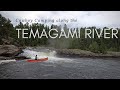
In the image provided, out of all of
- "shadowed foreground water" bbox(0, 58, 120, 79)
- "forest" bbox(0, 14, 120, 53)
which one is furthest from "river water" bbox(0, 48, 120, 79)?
"forest" bbox(0, 14, 120, 53)

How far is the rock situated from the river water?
25cm

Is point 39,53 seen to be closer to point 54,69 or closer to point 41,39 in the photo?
point 54,69

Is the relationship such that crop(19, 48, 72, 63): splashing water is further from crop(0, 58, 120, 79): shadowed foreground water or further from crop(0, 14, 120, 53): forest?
crop(0, 14, 120, 53): forest

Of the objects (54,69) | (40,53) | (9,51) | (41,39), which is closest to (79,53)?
(54,69)

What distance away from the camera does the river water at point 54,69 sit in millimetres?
6352

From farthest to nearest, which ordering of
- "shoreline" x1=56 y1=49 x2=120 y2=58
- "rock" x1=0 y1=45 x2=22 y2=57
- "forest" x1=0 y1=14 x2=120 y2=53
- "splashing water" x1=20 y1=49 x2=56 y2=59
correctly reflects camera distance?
1. "shoreline" x1=56 y1=49 x2=120 y2=58
2. "splashing water" x1=20 y1=49 x2=56 y2=59
3. "rock" x1=0 y1=45 x2=22 y2=57
4. "forest" x1=0 y1=14 x2=120 y2=53

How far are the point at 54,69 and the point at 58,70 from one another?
26 cm

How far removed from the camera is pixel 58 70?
6773mm

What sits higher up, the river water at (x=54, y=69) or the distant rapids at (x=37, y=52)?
the distant rapids at (x=37, y=52)

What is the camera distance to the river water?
250 inches

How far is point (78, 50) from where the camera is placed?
7.46m

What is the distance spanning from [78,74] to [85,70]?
0.41m

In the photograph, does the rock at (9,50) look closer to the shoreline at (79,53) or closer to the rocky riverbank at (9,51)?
the rocky riverbank at (9,51)

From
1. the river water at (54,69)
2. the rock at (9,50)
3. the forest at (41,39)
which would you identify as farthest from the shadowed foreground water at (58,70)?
the forest at (41,39)
